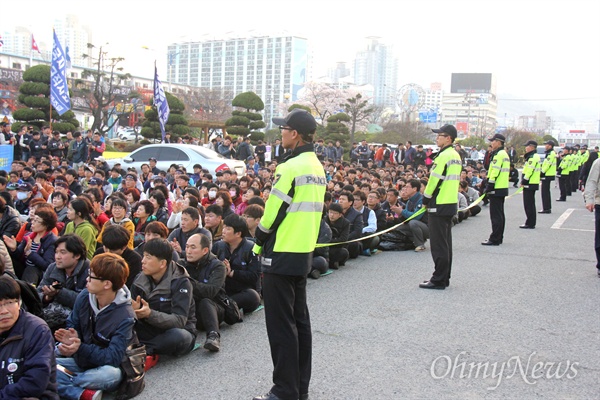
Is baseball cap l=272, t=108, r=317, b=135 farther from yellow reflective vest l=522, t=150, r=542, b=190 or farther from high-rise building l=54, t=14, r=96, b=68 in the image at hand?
high-rise building l=54, t=14, r=96, b=68

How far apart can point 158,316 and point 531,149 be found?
10713 mm

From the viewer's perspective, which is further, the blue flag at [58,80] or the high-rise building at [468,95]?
the high-rise building at [468,95]

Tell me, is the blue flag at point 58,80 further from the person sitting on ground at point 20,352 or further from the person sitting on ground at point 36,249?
the person sitting on ground at point 20,352

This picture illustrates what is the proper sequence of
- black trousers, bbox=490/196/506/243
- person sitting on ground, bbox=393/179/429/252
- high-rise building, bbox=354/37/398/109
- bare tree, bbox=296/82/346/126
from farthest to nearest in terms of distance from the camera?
high-rise building, bbox=354/37/398/109, bare tree, bbox=296/82/346/126, black trousers, bbox=490/196/506/243, person sitting on ground, bbox=393/179/429/252

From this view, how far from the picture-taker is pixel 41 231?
612cm

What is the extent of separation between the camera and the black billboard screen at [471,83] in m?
124

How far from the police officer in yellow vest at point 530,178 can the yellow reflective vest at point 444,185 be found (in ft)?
19.4

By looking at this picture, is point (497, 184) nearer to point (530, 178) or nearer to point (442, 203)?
point (530, 178)

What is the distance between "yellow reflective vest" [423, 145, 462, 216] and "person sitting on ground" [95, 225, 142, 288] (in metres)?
3.81

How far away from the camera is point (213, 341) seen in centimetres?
505

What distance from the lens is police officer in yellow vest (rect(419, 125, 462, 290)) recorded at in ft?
24.2

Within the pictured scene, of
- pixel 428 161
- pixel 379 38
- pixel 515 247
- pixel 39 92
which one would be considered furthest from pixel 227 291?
pixel 379 38

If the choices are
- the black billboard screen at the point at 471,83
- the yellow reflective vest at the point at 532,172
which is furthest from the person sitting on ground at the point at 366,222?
the black billboard screen at the point at 471,83

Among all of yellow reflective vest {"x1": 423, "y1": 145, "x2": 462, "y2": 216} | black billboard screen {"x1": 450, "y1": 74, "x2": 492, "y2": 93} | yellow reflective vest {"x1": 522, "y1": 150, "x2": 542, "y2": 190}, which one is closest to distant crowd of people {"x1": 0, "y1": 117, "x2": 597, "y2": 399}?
yellow reflective vest {"x1": 423, "y1": 145, "x2": 462, "y2": 216}
